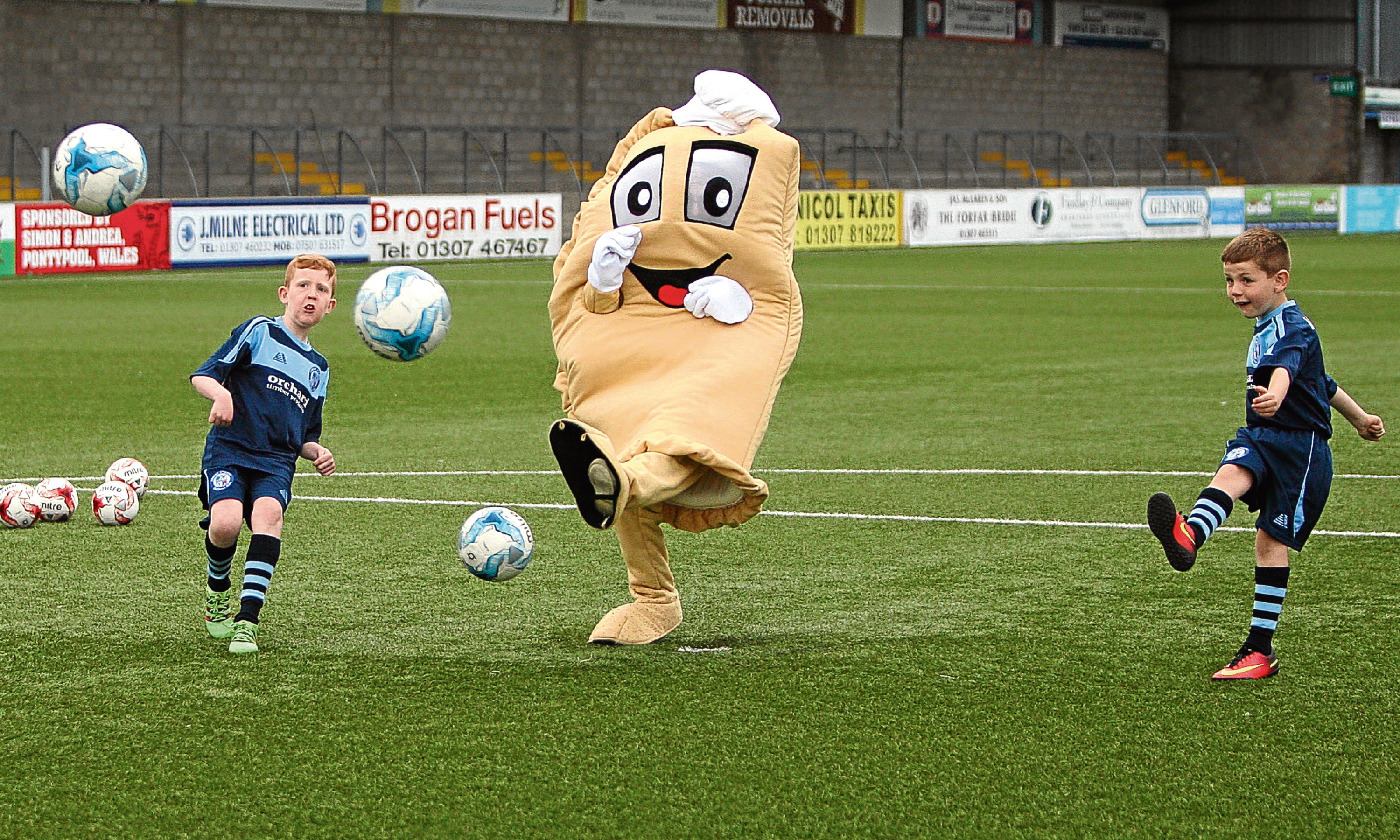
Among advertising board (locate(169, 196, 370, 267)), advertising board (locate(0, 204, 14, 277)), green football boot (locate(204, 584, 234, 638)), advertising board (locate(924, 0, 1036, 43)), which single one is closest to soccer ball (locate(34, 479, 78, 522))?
green football boot (locate(204, 584, 234, 638))

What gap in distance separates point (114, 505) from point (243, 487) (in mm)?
2617

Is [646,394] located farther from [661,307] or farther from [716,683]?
[716,683]

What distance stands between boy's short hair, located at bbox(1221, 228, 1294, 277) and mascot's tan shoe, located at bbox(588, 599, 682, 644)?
2.10m

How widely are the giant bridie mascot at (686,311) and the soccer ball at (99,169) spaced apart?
3.10 metres

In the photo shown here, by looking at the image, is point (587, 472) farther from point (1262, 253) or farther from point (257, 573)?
point (1262, 253)

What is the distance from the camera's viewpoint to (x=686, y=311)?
20.5ft

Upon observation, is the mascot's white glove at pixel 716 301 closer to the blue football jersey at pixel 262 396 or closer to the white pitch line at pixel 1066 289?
the blue football jersey at pixel 262 396

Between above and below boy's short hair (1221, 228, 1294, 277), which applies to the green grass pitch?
below

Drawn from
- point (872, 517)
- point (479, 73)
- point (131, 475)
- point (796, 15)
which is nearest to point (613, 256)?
point (872, 517)

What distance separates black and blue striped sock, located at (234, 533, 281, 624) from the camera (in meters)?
6.02

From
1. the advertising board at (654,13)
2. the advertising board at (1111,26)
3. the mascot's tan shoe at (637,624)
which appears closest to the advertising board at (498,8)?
the advertising board at (654,13)

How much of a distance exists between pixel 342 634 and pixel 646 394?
131cm

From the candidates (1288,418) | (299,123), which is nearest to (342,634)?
(1288,418)

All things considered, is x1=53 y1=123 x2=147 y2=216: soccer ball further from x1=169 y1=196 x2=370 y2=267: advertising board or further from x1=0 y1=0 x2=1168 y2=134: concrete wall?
x1=0 y1=0 x2=1168 y2=134: concrete wall
